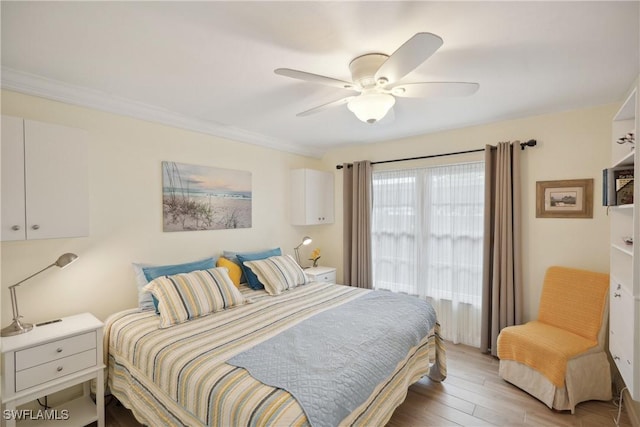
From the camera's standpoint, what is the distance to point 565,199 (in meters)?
2.81

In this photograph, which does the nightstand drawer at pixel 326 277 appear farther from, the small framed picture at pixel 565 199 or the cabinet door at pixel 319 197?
the small framed picture at pixel 565 199

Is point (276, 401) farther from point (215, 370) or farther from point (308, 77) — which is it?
point (308, 77)

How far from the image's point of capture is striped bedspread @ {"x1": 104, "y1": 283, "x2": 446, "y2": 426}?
53.8 inches

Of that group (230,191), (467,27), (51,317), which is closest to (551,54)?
(467,27)

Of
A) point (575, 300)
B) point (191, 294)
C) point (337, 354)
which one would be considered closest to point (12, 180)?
point (191, 294)

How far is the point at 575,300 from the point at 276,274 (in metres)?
2.80

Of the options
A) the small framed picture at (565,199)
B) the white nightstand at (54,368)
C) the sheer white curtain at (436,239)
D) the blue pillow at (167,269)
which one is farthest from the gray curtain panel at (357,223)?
the white nightstand at (54,368)

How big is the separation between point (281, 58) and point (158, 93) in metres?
1.24

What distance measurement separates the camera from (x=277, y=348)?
1787mm

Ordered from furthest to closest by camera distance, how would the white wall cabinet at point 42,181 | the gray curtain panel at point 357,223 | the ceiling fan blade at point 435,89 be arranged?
the gray curtain panel at point 357,223 < the white wall cabinet at point 42,181 < the ceiling fan blade at point 435,89

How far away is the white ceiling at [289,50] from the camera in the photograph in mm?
1411

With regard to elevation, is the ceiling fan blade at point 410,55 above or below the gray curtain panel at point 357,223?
above

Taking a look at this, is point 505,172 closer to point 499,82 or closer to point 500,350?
point 499,82

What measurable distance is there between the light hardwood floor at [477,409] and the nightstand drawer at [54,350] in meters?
0.68
